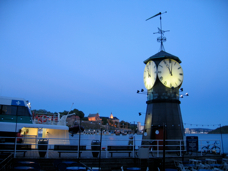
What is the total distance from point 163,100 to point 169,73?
2.41 meters

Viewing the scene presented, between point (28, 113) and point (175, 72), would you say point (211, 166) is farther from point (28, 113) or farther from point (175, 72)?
point (28, 113)

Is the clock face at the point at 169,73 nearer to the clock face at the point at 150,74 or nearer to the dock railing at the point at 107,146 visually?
the clock face at the point at 150,74

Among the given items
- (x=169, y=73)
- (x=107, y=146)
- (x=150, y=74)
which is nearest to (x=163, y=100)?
(x=169, y=73)

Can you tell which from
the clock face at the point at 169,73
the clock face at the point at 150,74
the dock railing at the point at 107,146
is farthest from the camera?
the clock face at the point at 150,74

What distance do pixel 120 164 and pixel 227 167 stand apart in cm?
621

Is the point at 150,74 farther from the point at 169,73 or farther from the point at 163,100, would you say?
the point at 163,100

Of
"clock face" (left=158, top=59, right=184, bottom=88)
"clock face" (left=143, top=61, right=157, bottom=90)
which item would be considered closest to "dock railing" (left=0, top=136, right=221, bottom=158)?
"clock face" (left=158, top=59, right=184, bottom=88)

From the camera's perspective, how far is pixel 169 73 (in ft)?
61.2

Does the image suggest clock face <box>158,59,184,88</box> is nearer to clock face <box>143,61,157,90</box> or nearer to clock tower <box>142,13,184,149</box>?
clock tower <box>142,13,184,149</box>

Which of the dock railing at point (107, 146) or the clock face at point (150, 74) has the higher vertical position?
the clock face at point (150, 74)

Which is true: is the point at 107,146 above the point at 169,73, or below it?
below

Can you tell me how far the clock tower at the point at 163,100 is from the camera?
696 inches

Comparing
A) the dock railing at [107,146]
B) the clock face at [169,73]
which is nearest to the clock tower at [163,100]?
the clock face at [169,73]

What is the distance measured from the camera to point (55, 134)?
65.9 ft
